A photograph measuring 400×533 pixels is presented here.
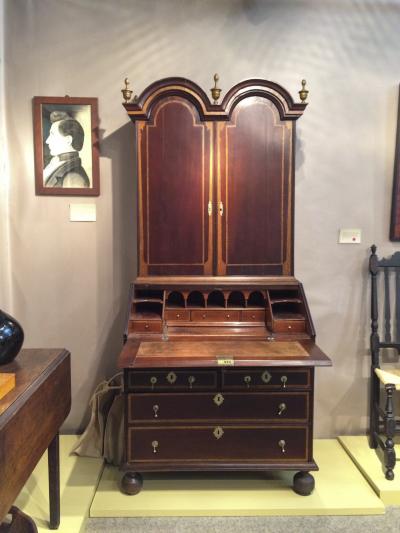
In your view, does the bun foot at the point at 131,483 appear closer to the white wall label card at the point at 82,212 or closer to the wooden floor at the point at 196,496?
the wooden floor at the point at 196,496

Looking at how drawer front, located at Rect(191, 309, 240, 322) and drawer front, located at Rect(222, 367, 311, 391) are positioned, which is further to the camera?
drawer front, located at Rect(191, 309, 240, 322)

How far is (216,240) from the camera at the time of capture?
226 centimetres

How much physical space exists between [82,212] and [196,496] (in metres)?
1.65

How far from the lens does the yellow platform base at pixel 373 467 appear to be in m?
2.12

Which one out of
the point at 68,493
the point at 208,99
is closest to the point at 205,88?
the point at 208,99

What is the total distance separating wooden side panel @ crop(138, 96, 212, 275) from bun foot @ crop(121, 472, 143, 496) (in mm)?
989

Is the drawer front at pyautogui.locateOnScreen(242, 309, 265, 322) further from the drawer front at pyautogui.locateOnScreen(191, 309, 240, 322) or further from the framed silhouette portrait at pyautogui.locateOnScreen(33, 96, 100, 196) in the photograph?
the framed silhouette portrait at pyautogui.locateOnScreen(33, 96, 100, 196)

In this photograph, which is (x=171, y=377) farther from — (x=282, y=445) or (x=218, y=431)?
(x=282, y=445)

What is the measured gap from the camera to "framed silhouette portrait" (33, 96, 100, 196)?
2.51 metres

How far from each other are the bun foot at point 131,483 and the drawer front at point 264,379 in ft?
2.03

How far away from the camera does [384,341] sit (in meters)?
2.65

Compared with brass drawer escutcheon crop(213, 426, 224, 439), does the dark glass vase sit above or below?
above

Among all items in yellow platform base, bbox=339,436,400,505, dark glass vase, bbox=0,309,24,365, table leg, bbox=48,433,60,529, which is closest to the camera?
dark glass vase, bbox=0,309,24,365

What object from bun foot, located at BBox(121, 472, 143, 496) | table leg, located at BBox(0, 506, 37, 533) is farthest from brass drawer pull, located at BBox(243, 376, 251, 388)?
table leg, located at BBox(0, 506, 37, 533)
